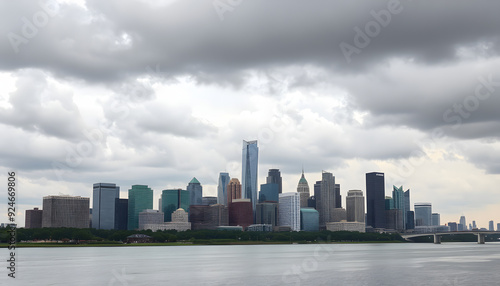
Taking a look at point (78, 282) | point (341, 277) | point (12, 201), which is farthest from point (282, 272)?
point (12, 201)


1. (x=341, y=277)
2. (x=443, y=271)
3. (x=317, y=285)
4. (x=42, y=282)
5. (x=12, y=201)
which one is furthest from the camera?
(x=443, y=271)

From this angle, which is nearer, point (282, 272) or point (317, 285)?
point (317, 285)

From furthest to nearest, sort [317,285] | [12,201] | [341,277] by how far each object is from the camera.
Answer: [341,277] → [317,285] → [12,201]

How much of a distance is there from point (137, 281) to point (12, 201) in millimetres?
25502

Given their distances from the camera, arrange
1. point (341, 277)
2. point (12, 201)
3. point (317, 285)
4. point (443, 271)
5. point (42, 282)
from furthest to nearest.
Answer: point (443, 271)
point (341, 277)
point (42, 282)
point (317, 285)
point (12, 201)

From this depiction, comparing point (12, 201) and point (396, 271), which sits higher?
point (12, 201)

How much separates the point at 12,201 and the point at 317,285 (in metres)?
44.3

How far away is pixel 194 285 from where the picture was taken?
8606cm

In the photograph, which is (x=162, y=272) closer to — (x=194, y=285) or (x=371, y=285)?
(x=194, y=285)

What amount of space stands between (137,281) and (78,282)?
9144 mm

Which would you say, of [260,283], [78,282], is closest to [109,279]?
[78,282]

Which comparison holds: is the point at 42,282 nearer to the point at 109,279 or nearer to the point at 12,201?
the point at 109,279

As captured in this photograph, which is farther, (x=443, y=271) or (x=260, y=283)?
(x=443, y=271)

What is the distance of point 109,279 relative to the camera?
94938 mm
